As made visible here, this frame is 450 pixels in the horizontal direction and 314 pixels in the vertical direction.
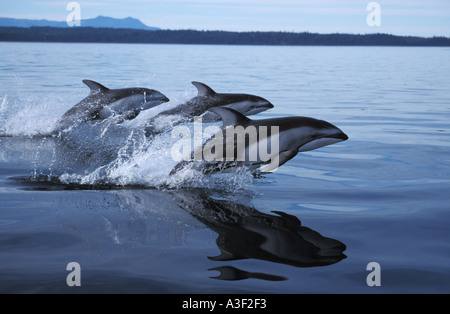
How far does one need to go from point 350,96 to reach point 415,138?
385 inches

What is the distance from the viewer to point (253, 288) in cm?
400

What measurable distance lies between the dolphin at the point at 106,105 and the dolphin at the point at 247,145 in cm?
547

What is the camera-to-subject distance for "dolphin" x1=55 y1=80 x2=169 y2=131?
40.7 ft

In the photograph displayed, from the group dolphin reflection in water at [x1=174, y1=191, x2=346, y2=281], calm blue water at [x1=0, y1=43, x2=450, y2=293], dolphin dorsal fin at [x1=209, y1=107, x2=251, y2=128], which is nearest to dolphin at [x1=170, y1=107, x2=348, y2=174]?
dolphin dorsal fin at [x1=209, y1=107, x2=251, y2=128]

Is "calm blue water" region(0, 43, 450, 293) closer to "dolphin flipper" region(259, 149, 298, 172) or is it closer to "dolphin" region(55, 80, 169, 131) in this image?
"dolphin flipper" region(259, 149, 298, 172)

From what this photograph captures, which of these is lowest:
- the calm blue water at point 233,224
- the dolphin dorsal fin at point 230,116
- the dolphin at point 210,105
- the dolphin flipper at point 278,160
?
the calm blue water at point 233,224

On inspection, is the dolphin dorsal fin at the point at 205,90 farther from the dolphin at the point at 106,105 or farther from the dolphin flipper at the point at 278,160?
the dolphin flipper at the point at 278,160

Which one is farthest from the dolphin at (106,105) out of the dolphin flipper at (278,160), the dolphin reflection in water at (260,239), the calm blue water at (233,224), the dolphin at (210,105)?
the dolphin reflection in water at (260,239)

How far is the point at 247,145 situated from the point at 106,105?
619cm

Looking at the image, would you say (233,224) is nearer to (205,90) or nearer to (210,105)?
(205,90)

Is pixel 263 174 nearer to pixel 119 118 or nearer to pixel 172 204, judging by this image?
pixel 172 204

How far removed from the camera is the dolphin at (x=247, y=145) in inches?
282

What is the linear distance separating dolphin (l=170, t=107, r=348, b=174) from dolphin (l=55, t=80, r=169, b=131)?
5467 millimetres

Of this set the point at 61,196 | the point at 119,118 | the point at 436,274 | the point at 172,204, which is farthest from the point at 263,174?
the point at 119,118
